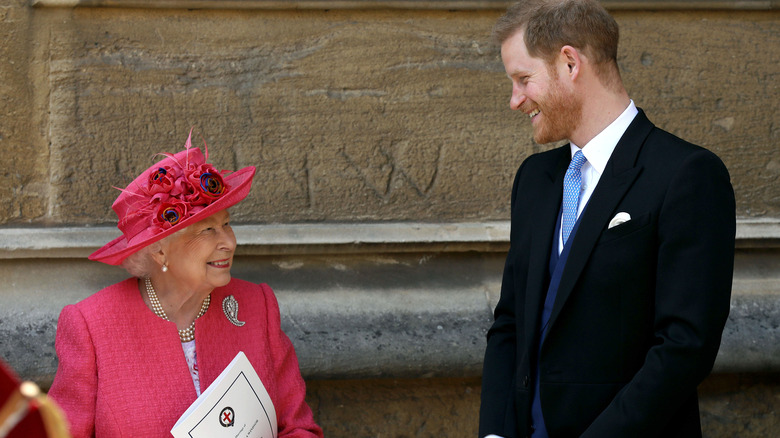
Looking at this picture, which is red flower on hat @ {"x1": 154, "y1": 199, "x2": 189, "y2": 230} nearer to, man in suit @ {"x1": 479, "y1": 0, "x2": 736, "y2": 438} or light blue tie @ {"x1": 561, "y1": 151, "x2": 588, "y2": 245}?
man in suit @ {"x1": 479, "y1": 0, "x2": 736, "y2": 438}

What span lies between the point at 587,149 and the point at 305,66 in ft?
5.11

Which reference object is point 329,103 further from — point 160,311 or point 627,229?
point 627,229

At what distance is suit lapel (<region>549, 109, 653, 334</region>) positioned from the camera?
1960 mm

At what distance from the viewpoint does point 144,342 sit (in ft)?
7.54

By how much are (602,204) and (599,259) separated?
0.13 meters

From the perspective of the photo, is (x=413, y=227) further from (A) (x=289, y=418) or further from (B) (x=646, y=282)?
(B) (x=646, y=282)

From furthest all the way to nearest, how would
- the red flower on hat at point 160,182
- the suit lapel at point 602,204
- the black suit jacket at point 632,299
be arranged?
the red flower on hat at point 160,182, the suit lapel at point 602,204, the black suit jacket at point 632,299

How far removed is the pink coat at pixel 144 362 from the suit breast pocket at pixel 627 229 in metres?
1.02

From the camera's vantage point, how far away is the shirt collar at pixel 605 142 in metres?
2.08

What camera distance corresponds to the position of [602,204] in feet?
6.50

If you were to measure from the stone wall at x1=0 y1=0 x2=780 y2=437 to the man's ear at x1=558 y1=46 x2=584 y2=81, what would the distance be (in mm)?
Result: 1363

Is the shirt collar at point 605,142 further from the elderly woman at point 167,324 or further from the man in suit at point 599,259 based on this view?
the elderly woman at point 167,324

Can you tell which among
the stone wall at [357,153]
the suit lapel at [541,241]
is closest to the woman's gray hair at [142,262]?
the stone wall at [357,153]

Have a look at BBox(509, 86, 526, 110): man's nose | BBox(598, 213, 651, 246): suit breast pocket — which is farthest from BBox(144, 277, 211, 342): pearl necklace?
BBox(598, 213, 651, 246): suit breast pocket
